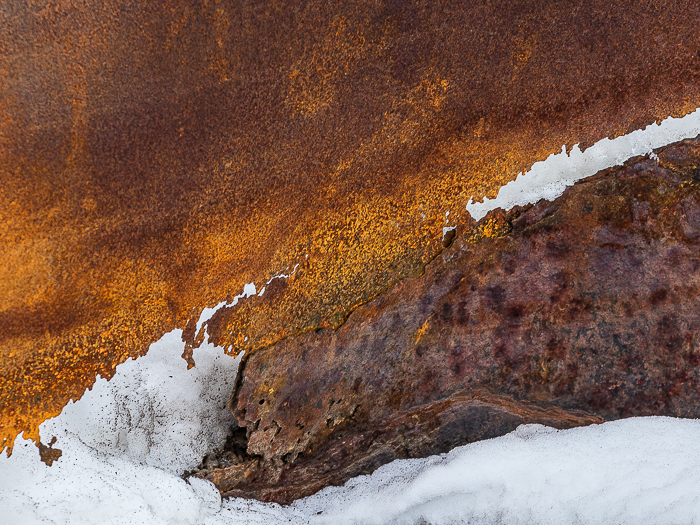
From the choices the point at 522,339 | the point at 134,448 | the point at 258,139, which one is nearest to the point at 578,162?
the point at 522,339

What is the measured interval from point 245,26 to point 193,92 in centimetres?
36

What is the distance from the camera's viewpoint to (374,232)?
2398 millimetres

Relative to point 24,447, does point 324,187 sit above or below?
above

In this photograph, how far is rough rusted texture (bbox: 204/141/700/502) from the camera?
242 centimetres

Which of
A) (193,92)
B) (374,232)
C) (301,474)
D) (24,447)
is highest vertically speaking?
(193,92)

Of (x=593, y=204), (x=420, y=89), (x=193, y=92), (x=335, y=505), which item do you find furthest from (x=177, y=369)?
(x=593, y=204)

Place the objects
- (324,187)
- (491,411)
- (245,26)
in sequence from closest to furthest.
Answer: (245,26) < (324,187) < (491,411)

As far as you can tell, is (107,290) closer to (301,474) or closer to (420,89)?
(301,474)

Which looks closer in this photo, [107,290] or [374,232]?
[107,290]

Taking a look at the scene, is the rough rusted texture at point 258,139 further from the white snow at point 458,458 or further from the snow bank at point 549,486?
the snow bank at point 549,486

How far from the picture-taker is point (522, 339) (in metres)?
2.47

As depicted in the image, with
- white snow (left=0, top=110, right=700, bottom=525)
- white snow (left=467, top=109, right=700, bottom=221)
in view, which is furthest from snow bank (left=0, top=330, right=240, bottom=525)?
white snow (left=467, top=109, right=700, bottom=221)

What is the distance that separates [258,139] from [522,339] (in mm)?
1578

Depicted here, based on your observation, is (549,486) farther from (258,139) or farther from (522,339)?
(258,139)
